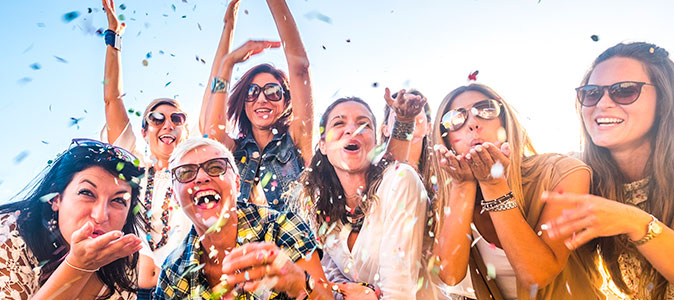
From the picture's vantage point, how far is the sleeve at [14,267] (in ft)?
9.30

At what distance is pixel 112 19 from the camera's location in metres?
4.56

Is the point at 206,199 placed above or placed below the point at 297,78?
below

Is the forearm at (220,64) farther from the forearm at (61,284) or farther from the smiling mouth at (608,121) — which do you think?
the smiling mouth at (608,121)

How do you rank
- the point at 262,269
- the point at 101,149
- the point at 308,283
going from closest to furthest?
the point at 262,269, the point at 308,283, the point at 101,149

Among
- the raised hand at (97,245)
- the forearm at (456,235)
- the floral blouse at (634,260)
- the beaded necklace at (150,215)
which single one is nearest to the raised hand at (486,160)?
the forearm at (456,235)

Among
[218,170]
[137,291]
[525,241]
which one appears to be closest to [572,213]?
[525,241]

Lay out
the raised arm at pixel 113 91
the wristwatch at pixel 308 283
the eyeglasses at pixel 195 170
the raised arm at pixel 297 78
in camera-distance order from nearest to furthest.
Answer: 1. the wristwatch at pixel 308 283
2. the eyeglasses at pixel 195 170
3. the raised arm at pixel 297 78
4. the raised arm at pixel 113 91

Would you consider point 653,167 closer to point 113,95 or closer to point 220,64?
point 220,64

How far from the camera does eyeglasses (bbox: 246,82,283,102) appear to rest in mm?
4125

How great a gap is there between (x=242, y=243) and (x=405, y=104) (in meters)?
1.55

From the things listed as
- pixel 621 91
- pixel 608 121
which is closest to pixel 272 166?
pixel 608 121

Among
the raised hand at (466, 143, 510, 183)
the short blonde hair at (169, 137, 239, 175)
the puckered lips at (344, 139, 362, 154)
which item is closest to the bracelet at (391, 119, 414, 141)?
the puckered lips at (344, 139, 362, 154)

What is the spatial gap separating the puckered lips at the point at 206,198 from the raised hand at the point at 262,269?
606 millimetres

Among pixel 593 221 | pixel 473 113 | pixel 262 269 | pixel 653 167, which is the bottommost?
pixel 593 221
